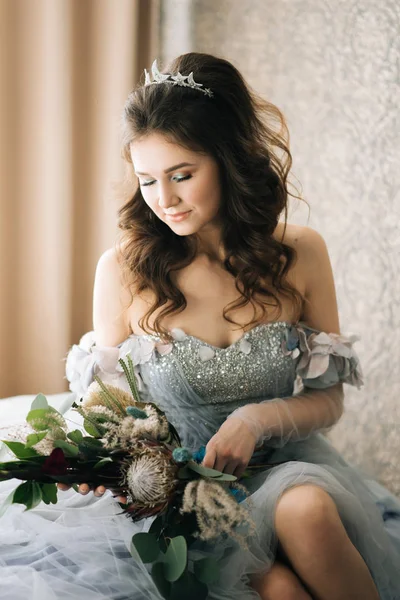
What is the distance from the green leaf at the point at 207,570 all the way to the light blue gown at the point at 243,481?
0.04 m

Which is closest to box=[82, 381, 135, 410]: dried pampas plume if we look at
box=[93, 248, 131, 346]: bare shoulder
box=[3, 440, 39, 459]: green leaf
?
box=[3, 440, 39, 459]: green leaf

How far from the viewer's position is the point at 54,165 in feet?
7.92

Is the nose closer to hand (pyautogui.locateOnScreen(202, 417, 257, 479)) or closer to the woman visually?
the woman

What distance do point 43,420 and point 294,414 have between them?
1.92ft

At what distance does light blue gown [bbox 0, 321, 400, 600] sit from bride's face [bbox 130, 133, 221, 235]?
28 centimetres

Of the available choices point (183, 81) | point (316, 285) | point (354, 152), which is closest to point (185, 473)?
point (316, 285)

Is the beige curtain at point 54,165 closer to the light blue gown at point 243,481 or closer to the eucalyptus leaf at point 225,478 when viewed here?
the light blue gown at point 243,481

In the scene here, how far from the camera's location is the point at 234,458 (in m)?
1.37

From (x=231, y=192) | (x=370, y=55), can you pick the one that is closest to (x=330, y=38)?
(x=370, y=55)

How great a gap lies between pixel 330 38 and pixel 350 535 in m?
1.52

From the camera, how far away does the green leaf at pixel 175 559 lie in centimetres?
112

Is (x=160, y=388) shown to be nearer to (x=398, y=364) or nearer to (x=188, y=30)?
(x=398, y=364)

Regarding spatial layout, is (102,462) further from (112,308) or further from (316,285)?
(316,285)

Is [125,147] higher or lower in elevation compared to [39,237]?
higher
